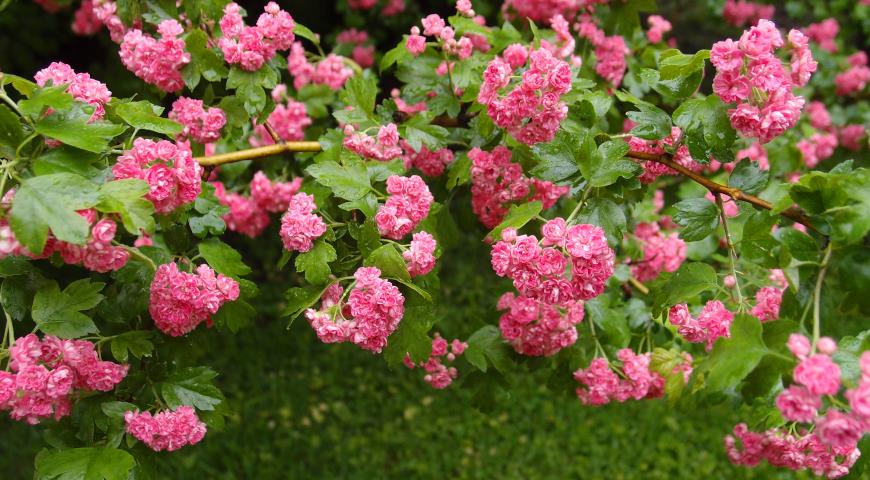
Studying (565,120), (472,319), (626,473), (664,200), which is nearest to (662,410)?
(626,473)

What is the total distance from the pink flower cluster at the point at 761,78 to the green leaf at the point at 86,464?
166 centimetres

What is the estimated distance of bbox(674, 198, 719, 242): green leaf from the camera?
74.1 inches

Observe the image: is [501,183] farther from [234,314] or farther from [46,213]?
[46,213]

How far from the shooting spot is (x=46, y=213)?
147 cm

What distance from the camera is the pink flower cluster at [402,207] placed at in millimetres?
1952

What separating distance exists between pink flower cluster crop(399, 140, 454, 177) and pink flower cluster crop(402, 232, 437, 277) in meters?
0.61

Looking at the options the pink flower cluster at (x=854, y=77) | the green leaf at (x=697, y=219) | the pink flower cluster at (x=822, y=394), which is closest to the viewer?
the pink flower cluster at (x=822, y=394)

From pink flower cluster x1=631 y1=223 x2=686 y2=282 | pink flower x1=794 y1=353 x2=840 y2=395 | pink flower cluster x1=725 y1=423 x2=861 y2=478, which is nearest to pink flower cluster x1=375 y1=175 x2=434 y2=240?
pink flower x1=794 y1=353 x2=840 y2=395

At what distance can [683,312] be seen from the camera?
193cm

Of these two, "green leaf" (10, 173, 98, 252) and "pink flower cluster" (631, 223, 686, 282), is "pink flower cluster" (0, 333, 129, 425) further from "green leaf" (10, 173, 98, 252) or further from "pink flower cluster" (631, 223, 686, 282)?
"pink flower cluster" (631, 223, 686, 282)

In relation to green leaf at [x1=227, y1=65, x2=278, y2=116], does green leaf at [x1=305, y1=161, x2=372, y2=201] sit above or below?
below

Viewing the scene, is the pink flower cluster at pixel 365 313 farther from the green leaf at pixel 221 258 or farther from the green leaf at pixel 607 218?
the green leaf at pixel 607 218

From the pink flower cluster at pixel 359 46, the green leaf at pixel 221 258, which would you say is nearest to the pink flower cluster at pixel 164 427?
the green leaf at pixel 221 258

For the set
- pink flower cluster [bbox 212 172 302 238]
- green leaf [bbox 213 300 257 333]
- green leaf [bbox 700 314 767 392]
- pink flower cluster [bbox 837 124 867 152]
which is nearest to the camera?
green leaf [bbox 700 314 767 392]
